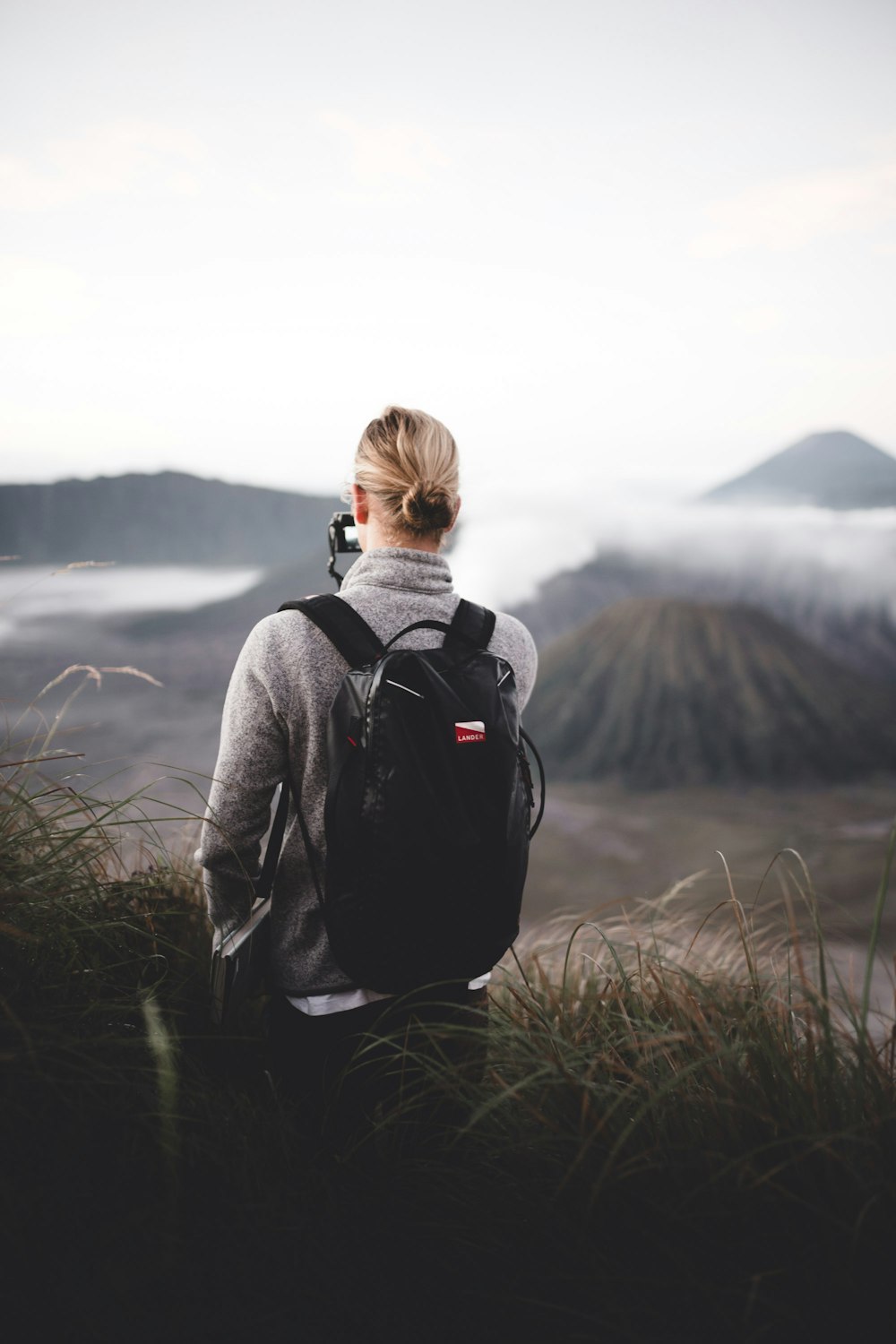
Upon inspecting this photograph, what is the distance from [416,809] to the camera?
35.1 inches

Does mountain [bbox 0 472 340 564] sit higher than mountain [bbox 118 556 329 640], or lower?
higher

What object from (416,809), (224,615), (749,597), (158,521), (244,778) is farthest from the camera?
(749,597)

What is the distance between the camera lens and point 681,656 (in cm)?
5122

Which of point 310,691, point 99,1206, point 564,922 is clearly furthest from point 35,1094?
point 564,922

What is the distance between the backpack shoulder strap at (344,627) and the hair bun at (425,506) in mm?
154

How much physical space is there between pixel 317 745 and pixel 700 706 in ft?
173

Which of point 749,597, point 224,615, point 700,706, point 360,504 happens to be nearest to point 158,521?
point 224,615

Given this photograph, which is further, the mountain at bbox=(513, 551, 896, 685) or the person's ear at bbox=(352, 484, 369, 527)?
the mountain at bbox=(513, 551, 896, 685)

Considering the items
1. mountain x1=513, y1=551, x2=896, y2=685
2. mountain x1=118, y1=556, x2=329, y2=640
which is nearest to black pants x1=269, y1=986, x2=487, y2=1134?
mountain x1=118, y1=556, x2=329, y2=640

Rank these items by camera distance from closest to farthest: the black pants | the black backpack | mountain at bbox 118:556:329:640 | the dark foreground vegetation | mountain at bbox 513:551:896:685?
the dark foreground vegetation, the black backpack, the black pants, mountain at bbox 118:556:329:640, mountain at bbox 513:551:896:685

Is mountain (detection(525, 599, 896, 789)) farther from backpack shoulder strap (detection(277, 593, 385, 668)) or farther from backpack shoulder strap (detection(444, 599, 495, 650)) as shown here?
backpack shoulder strap (detection(277, 593, 385, 668))

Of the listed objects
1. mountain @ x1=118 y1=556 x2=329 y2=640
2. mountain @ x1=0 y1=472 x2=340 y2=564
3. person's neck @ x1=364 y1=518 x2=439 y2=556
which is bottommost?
mountain @ x1=118 y1=556 x2=329 y2=640

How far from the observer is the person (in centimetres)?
96

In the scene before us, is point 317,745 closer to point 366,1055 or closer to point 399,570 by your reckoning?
point 399,570
